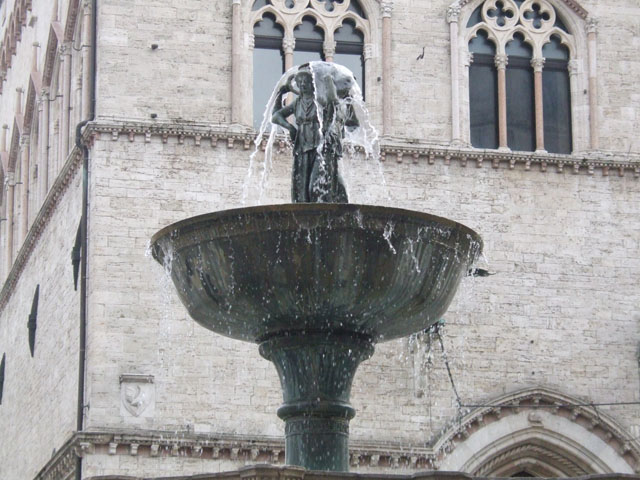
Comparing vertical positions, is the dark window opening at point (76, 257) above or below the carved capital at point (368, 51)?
below

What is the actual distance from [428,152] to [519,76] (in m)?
2.08

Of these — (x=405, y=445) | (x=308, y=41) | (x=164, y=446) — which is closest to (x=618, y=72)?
(x=308, y=41)

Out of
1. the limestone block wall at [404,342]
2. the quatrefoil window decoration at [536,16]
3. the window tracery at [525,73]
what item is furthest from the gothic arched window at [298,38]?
the quatrefoil window decoration at [536,16]

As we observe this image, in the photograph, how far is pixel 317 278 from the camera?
13227mm

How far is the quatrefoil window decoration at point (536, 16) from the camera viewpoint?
2659 centimetres

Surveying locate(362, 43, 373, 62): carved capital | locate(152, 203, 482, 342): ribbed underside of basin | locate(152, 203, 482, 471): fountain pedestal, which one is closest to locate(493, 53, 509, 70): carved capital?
locate(362, 43, 373, 62): carved capital

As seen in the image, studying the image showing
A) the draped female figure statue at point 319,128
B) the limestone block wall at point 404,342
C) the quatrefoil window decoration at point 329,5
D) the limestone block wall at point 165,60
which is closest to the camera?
the draped female figure statue at point 319,128

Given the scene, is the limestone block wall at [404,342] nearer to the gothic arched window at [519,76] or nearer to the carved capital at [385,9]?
the gothic arched window at [519,76]

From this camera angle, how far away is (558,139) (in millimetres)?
26359

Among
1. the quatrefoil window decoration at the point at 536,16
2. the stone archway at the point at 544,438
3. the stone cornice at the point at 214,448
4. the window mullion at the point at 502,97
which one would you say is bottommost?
the stone cornice at the point at 214,448

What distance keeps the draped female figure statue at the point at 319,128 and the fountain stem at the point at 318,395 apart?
3.93 feet

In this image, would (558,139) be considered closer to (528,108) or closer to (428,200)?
(528,108)

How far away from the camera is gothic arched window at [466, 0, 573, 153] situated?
1031 inches

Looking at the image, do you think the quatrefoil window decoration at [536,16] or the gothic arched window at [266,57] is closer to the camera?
the gothic arched window at [266,57]
